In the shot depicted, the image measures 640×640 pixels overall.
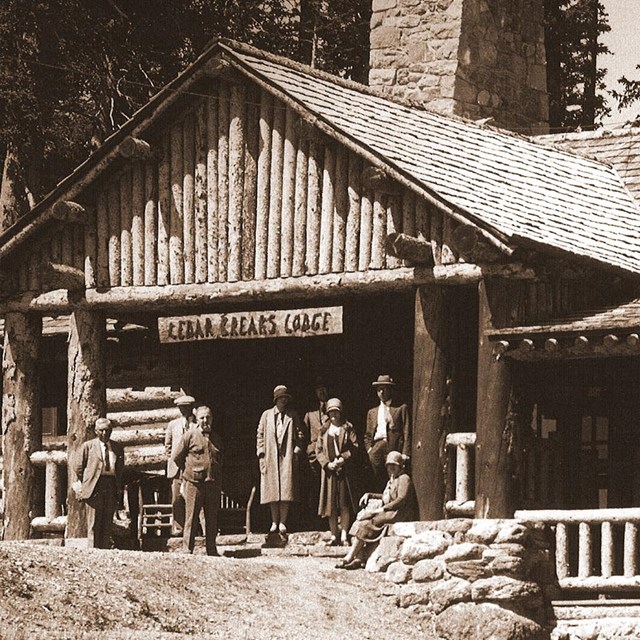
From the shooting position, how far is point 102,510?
83.9ft

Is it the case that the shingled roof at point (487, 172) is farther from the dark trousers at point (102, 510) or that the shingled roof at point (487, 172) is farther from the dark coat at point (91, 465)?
the dark trousers at point (102, 510)

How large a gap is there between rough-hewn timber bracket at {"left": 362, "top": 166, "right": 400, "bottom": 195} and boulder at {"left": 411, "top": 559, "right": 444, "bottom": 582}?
14.6 feet

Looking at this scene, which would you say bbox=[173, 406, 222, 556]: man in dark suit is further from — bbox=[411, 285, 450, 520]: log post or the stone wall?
the stone wall

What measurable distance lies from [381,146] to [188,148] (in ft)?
8.97

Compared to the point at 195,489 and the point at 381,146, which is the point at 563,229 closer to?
the point at 381,146

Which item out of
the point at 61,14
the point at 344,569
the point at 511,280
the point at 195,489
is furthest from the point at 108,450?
the point at 61,14

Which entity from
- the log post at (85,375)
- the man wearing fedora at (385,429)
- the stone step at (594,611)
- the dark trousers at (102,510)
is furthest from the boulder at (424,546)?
the log post at (85,375)

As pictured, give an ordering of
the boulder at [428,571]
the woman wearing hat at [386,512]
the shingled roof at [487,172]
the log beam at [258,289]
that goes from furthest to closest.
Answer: the shingled roof at [487,172] → the log beam at [258,289] → the woman wearing hat at [386,512] → the boulder at [428,571]

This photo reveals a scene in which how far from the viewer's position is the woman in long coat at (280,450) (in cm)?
2666

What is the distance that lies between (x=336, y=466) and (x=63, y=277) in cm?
414

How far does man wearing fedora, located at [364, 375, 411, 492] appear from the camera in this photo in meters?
25.9

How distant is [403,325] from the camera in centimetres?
2897

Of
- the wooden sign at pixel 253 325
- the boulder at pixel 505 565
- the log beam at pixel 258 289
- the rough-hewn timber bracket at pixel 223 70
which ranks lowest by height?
the boulder at pixel 505 565

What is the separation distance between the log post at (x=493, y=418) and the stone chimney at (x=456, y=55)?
34.0 ft
